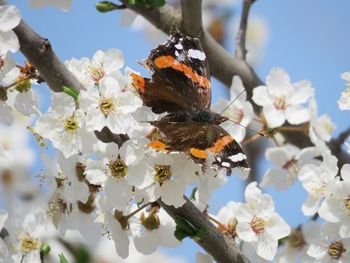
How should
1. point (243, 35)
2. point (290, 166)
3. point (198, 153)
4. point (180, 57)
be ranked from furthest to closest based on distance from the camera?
1. point (243, 35)
2. point (290, 166)
3. point (180, 57)
4. point (198, 153)

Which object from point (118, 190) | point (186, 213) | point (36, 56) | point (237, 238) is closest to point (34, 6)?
point (36, 56)

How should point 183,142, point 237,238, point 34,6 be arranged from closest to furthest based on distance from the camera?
point 183,142 → point 237,238 → point 34,6

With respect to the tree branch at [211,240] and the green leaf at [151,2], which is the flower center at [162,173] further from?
the green leaf at [151,2]

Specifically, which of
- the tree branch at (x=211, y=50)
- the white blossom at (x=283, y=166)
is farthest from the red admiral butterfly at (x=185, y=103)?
the white blossom at (x=283, y=166)

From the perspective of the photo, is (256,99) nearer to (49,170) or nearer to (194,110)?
(194,110)

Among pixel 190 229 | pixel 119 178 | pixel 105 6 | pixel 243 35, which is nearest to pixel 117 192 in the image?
pixel 119 178

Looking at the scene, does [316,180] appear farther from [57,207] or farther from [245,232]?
[57,207]
